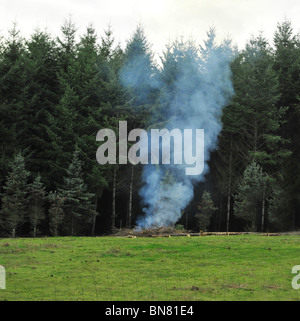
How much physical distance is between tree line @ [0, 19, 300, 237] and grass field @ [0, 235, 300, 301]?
1460cm

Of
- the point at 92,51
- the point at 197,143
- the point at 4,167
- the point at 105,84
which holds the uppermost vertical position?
the point at 92,51

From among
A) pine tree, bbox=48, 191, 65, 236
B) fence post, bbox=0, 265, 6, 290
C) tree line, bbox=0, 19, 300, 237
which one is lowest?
fence post, bbox=0, 265, 6, 290

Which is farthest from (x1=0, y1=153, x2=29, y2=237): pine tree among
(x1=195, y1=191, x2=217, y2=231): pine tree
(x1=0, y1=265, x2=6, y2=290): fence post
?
(x1=0, y1=265, x2=6, y2=290): fence post

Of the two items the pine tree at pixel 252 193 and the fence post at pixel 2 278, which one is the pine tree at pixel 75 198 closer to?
the pine tree at pixel 252 193

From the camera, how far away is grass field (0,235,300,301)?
15.5 meters

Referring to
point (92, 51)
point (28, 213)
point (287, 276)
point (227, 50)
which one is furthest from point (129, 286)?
point (227, 50)

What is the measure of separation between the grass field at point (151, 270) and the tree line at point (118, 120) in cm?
1460

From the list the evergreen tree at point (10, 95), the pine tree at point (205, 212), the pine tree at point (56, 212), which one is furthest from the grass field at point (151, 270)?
the pine tree at point (205, 212)

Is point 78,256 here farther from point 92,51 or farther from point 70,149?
point 92,51

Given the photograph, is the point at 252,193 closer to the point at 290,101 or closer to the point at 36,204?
the point at 290,101

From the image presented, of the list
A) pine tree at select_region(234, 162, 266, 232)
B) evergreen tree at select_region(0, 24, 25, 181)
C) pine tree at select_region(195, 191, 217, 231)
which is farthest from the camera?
pine tree at select_region(195, 191, 217, 231)

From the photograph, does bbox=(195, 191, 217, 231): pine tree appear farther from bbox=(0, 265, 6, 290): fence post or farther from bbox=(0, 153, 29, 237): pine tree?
bbox=(0, 265, 6, 290): fence post

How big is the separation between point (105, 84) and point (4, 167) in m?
→ 13.6

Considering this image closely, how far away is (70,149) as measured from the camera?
46594 millimetres
